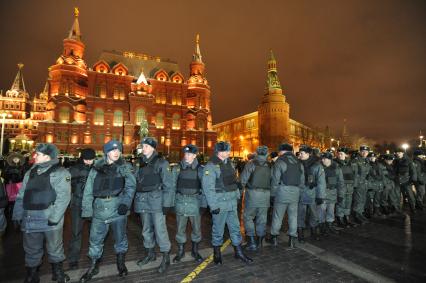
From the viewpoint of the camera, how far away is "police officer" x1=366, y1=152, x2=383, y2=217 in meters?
9.35

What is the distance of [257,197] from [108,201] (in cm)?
339

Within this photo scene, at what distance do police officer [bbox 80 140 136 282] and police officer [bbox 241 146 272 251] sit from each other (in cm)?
282

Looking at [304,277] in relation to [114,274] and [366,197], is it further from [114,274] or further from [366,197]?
[366,197]

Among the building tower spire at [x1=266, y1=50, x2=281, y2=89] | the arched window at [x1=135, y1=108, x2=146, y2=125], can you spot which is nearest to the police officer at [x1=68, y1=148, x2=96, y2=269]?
the arched window at [x1=135, y1=108, x2=146, y2=125]

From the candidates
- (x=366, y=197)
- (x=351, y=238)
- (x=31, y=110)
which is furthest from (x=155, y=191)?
(x=31, y=110)

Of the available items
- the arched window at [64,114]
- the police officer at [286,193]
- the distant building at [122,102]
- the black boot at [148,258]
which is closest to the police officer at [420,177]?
the police officer at [286,193]

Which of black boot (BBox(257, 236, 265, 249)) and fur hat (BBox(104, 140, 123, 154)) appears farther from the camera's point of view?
black boot (BBox(257, 236, 265, 249))

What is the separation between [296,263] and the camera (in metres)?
5.05

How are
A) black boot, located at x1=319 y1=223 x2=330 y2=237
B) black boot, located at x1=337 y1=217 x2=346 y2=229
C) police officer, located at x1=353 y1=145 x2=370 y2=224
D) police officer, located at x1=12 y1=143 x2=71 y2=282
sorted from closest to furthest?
1. police officer, located at x1=12 y1=143 x2=71 y2=282
2. black boot, located at x1=319 y1=223 x2=330 y2=237
3. black boot, located at x1=337 y1=217 x2=346 y2=229
4. police officer, located at x1=353 y1=145 x2=370 y2=224

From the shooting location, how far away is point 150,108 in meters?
50.2

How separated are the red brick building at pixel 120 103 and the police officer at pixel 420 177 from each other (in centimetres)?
4007

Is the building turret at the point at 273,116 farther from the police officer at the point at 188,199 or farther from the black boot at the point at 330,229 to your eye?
the police officer at the point at 188,199

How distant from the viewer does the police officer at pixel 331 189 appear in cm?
720

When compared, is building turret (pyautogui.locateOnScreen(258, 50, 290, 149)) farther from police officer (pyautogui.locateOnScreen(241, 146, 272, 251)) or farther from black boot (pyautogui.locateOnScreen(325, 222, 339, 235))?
police officer (pyautogui.locateOnScreen(241, 146, 272, 251))
